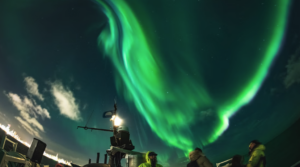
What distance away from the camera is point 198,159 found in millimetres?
4898

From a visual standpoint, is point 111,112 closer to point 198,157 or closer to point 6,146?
point 6,146

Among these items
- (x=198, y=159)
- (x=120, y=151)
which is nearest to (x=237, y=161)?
(x=198, y=159)

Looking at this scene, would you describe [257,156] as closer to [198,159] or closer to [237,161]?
[237,161]

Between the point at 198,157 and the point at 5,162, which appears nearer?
the point at 5,162

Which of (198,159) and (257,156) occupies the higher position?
(198,159)

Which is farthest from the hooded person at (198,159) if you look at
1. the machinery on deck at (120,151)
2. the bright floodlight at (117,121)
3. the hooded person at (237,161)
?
the bright floodlight at (117,121)

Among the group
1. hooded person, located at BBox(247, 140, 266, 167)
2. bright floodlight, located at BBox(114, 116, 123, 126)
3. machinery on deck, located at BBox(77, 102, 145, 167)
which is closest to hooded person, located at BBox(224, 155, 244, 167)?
hooded person, located at BBox(247, 140, 266, 167)

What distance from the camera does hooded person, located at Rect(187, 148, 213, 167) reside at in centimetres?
473

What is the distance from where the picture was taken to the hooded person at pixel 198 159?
473 centimetres

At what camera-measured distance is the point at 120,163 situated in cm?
1223

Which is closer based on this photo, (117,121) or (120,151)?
(120,151)

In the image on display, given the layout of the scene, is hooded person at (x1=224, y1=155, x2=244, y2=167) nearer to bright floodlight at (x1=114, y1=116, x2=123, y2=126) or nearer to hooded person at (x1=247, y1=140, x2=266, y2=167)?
hooded person at (x1=247, y1=140, x2=266, y2=167)

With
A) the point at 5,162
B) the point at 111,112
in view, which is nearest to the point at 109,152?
the point at 111,112

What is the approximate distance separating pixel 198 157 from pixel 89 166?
846cm
